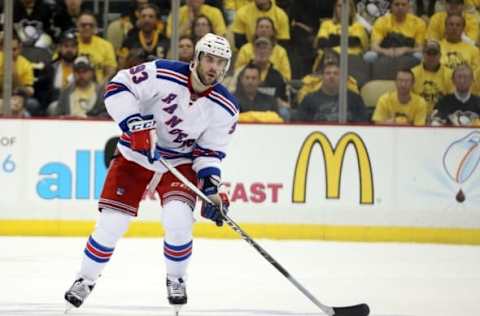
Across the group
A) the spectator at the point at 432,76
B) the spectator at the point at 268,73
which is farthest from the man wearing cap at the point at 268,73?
the spectator at the point at 432,76

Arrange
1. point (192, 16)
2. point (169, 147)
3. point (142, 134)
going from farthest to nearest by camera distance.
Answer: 1. point (192, 16)
2. point (169, 147)
3. point (142, 134)

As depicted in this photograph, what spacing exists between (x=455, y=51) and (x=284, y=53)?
1215 mm

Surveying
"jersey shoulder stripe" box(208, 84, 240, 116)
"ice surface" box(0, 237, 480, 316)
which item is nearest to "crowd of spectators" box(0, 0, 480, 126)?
"ice surface" box(0, 237, 480, 316)

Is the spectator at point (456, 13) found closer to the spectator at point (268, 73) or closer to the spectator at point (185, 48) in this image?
the spectator at point (268, 73)

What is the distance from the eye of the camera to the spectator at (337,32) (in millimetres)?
8547

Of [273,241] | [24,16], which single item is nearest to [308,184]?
[273,241]

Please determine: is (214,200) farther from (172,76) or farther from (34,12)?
(34,12)

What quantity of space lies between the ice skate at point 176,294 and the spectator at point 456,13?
166 inches

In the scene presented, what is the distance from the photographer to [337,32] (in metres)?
8.55

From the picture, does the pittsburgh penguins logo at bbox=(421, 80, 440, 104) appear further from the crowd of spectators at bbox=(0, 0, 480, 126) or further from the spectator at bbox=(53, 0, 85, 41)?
the spectator at bbox=(53, 0, 85, 41)

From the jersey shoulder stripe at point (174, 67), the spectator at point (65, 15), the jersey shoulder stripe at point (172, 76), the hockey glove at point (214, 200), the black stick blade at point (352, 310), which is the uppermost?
the spectator at point (65, 15)

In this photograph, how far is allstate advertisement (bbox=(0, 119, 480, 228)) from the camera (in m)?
8.31

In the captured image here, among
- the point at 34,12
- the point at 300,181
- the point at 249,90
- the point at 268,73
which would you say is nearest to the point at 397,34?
the point at 268,73

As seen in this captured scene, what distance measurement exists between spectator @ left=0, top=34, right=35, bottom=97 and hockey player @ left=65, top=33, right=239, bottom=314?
3.52m
